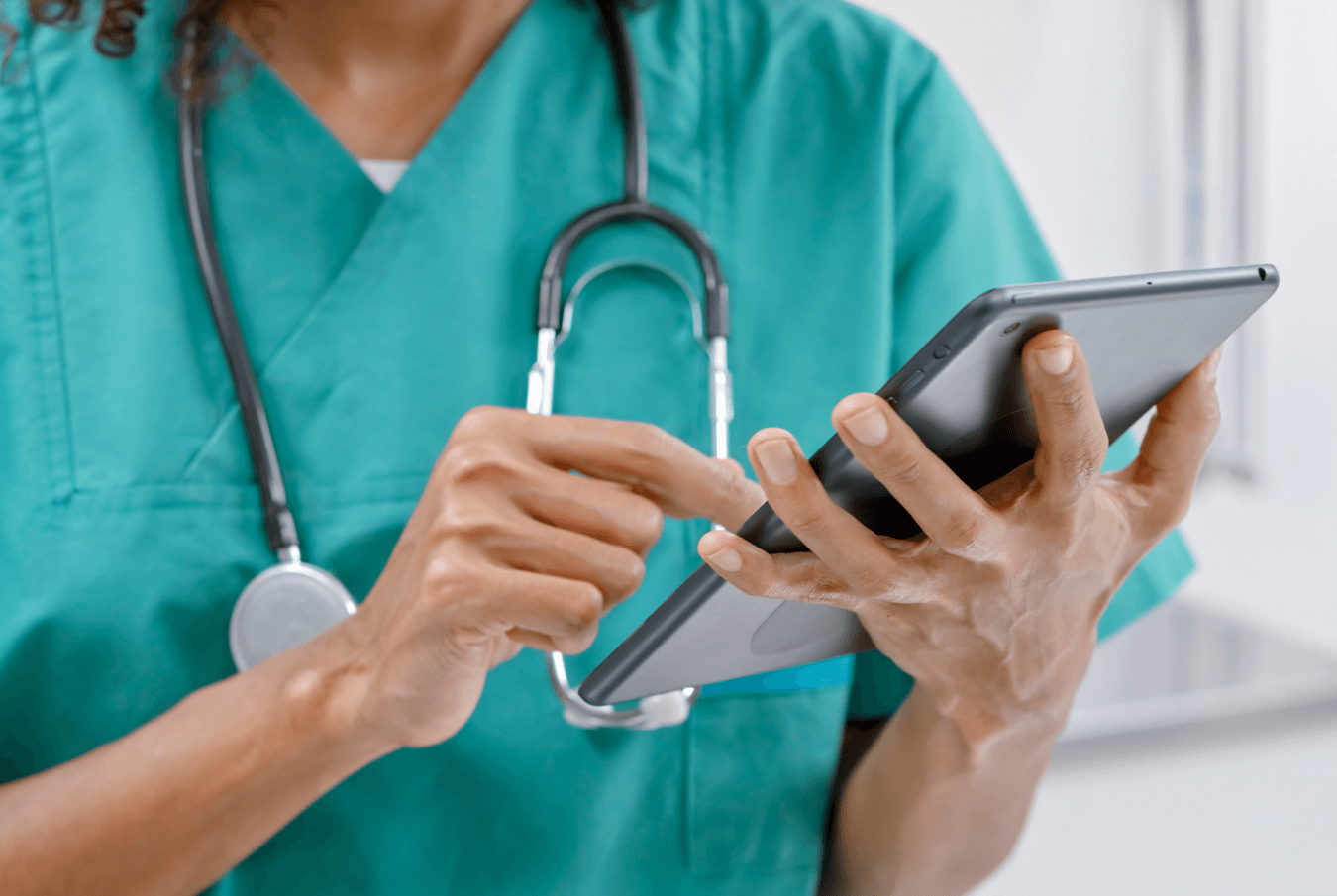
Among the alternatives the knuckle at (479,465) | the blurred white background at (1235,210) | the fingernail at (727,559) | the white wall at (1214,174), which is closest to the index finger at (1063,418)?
the fingernail at (727,559)

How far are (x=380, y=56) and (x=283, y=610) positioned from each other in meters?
0.35

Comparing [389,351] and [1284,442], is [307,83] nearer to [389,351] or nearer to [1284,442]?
[389,351]

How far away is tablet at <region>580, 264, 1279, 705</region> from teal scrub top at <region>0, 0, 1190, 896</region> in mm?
140

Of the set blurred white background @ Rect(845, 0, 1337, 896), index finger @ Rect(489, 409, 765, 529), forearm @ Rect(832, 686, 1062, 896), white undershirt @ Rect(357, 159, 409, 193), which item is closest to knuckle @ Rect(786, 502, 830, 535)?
index finger @ Rect(489, 409, 765, 529)

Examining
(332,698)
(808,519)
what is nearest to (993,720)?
(808,519)

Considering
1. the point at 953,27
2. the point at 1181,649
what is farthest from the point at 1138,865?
the point at 953,27

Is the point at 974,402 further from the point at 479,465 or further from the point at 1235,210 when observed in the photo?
the point at 1235,210

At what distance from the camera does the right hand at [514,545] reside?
40cm

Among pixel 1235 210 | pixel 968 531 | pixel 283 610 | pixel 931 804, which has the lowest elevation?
pixel 931 804

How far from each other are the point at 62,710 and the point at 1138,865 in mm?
1079

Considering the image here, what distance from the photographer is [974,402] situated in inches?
12.1

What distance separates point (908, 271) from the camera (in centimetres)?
63

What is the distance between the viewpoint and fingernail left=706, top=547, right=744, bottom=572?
0.33 m

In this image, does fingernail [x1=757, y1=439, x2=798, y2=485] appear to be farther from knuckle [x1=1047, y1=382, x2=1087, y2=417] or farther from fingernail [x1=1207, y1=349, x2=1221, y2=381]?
fingernail [x1=1207, y1=349, x2=1221, y2=381]
